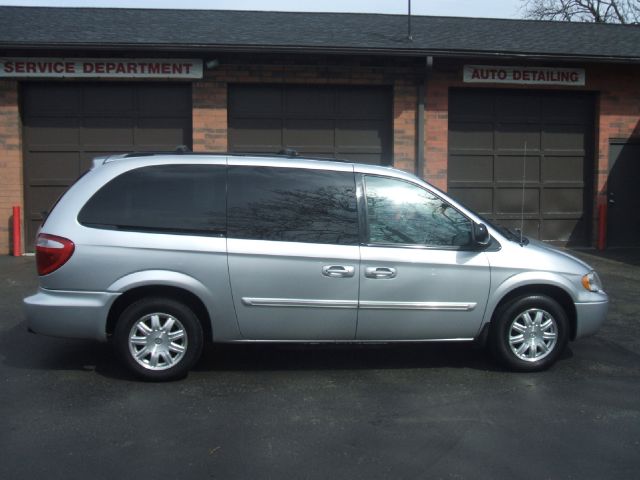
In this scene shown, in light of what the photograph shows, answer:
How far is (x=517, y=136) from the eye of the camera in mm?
13688

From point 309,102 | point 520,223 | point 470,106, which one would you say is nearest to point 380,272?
point 309,102

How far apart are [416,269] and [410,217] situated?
0.44 metres

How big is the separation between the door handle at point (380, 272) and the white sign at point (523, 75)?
8.27m

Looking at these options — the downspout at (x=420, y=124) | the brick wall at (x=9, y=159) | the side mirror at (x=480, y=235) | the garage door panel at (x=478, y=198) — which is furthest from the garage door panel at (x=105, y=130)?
the side mirror at (x=480, y=235)

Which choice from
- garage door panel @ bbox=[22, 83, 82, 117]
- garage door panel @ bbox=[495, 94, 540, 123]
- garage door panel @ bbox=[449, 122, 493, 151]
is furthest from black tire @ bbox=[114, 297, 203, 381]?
garage door panel @ bbox=[495, 94, 540, 123]

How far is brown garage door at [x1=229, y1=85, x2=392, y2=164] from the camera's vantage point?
42.7ft

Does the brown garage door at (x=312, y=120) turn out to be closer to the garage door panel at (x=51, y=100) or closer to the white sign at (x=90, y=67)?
the white sign at (x=90, y=67)

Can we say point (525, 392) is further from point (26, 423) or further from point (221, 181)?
point (26, 423)

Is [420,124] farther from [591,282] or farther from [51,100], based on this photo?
[591,282]

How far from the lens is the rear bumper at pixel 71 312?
5.50m

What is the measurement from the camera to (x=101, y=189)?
5645mm

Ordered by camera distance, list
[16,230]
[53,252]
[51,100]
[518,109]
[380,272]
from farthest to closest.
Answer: [518,109]
[51,100]
[16,230]
[380,272]
[53,252]

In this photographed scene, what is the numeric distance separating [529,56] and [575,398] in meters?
8.51

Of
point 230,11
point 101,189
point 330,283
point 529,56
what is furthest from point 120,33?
point 330,283
